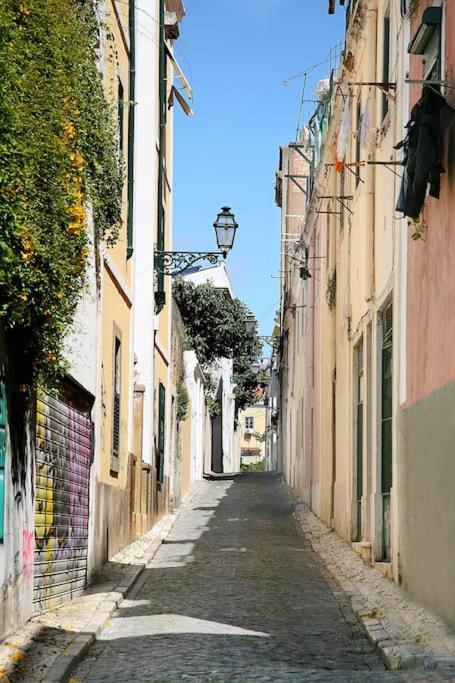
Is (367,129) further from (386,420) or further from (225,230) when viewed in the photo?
(225,230)

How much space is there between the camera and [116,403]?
16.7 meters

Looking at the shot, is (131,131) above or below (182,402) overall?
above

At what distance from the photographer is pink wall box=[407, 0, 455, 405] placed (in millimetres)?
9680

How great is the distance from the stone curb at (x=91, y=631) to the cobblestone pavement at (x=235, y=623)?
3.2 inches

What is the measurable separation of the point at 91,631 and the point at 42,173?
12.5 ft

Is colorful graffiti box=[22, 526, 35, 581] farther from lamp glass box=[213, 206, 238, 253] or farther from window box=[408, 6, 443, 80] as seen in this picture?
lamp glass box=[213, 206, 238, 253]

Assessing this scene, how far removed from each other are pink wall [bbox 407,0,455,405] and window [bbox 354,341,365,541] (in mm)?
5644

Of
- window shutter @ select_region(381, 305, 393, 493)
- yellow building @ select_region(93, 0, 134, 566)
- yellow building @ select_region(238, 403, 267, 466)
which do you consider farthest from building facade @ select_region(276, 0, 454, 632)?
yellow building @ select_region(238, 403, 267, 466)

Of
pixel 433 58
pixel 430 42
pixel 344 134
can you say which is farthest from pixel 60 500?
pixel 344 134

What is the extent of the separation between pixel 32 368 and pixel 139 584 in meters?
5.35

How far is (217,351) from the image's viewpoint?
43906mm

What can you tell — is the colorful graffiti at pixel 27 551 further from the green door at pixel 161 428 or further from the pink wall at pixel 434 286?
the green door at pixel 161 428

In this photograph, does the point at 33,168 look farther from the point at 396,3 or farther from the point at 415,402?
the point at 396,3

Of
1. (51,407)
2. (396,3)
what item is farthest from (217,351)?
(51,407)
